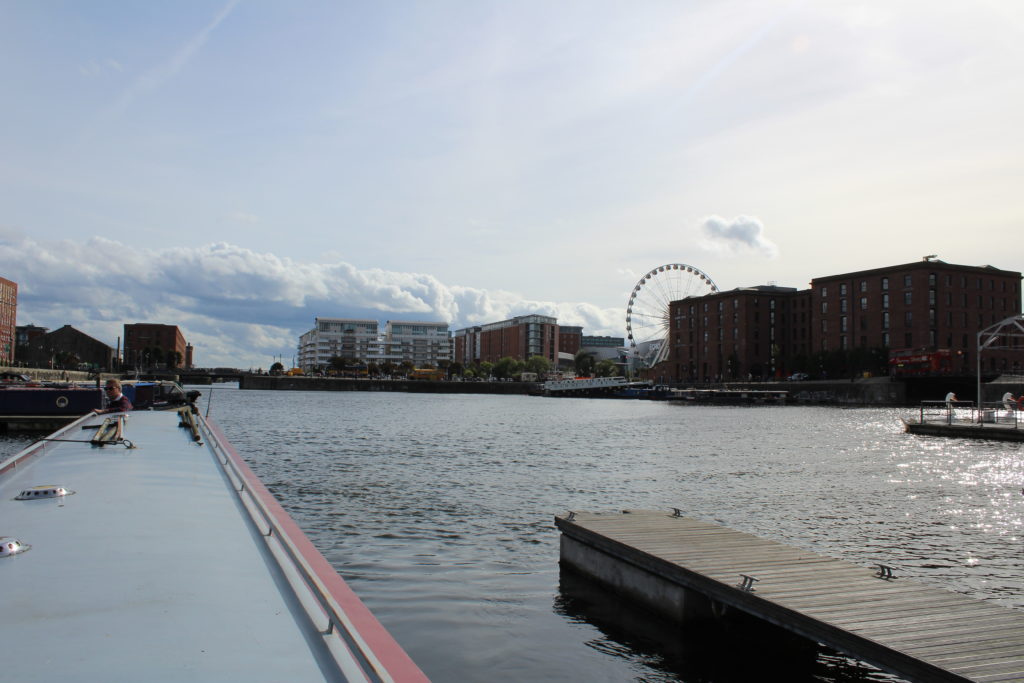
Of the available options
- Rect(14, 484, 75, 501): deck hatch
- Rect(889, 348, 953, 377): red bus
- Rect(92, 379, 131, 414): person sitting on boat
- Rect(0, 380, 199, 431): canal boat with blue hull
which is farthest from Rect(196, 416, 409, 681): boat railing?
Rect(889, 348, 953, 377): red bus

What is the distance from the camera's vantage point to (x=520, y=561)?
1329 centimetres

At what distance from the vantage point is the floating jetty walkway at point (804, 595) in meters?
6.69

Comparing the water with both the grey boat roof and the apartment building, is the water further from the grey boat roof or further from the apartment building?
the apartment building

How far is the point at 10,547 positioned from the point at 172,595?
1.97 m

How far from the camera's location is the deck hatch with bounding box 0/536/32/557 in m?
6.54

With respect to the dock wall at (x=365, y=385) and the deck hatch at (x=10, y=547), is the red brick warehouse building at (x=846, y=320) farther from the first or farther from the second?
the deck hatch at (x=10, y=547)

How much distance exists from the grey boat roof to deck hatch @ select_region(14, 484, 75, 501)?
2cm

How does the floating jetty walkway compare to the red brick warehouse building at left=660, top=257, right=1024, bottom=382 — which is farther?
the red brick warehouse building at left=660, top=257, right=1024, bottom=382

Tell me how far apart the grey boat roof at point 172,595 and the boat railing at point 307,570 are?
2cm

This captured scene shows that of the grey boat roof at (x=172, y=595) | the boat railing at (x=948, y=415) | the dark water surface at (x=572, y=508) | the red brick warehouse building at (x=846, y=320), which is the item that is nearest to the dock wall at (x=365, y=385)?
the red brick warehouse building at (x=846, y=320)

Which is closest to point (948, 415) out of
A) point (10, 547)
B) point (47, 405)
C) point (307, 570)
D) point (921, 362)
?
point (307, 570)

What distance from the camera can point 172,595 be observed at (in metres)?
5.87

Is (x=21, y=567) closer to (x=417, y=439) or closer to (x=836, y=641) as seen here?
(x=836, y=641)

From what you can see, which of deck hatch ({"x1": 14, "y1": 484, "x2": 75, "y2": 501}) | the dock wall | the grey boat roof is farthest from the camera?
the dock wall
